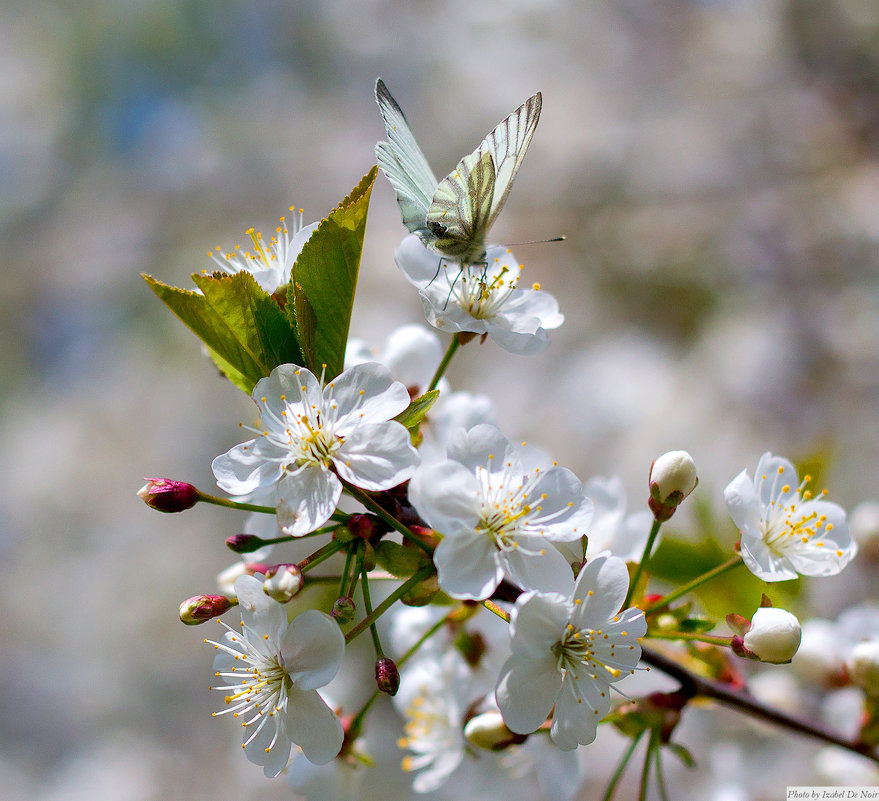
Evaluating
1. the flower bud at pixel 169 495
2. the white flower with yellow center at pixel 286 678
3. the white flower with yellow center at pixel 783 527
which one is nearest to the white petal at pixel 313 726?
the white flower with yellow center at pixel 286 678

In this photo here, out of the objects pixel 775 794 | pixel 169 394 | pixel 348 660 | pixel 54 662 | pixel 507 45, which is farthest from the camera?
pixel 507 45

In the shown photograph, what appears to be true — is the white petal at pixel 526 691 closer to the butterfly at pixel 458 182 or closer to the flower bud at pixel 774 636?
the flower bud at pixel 774 636

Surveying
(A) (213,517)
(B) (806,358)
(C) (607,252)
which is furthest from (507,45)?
(A) (213,517)

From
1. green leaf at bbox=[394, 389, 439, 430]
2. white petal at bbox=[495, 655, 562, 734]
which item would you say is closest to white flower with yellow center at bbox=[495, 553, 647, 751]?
white petal at bbox=[495, 655, 562, 734]

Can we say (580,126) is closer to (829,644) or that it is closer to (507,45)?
(507,45)

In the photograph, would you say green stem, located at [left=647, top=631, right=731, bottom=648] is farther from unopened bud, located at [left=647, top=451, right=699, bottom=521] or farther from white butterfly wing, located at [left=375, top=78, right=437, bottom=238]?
white butterfly wing, located at [left=375, top=78, right=437, bottom=238]

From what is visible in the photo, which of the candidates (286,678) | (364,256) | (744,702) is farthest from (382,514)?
(364,256)
